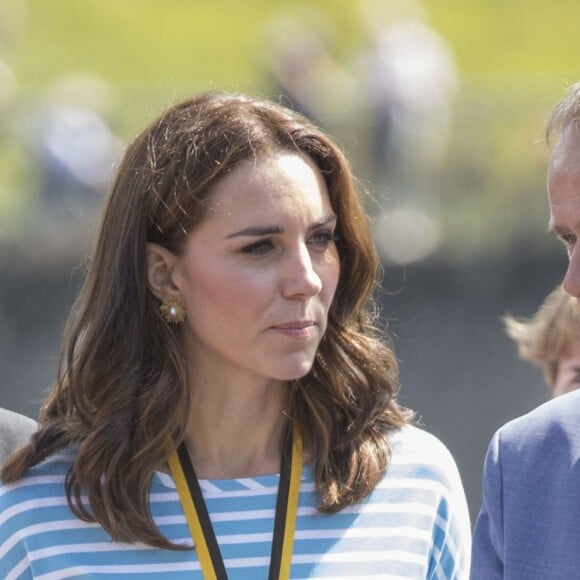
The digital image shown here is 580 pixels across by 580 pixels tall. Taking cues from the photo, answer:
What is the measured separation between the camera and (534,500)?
8.35 feet

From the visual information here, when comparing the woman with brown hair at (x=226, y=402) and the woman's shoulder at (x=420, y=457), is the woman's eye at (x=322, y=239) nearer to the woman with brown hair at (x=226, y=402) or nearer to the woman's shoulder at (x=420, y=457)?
the woman with brown hair at (x=226, y=402)

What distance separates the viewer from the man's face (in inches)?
99.6

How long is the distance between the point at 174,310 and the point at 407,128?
759cm

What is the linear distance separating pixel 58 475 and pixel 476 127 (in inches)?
310

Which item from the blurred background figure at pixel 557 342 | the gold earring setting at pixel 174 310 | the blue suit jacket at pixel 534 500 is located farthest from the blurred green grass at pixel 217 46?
the blue suit jacket at pixel 534 500

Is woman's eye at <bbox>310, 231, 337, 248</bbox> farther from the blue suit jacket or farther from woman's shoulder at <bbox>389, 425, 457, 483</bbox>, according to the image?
the blue suit jacket

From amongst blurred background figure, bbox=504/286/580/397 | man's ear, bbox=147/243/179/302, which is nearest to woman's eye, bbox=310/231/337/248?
man's ear, bbox=147/243/179/302

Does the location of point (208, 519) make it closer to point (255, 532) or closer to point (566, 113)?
point (255, 532)

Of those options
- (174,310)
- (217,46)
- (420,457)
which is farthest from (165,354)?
(217,46)

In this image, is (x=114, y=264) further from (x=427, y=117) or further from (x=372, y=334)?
(x=427, y=117)

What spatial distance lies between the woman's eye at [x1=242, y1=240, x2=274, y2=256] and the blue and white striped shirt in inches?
21.3

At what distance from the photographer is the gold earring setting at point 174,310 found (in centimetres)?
339

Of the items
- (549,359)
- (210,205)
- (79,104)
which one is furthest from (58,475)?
(79,104)

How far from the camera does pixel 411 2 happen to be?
49.9 feet
